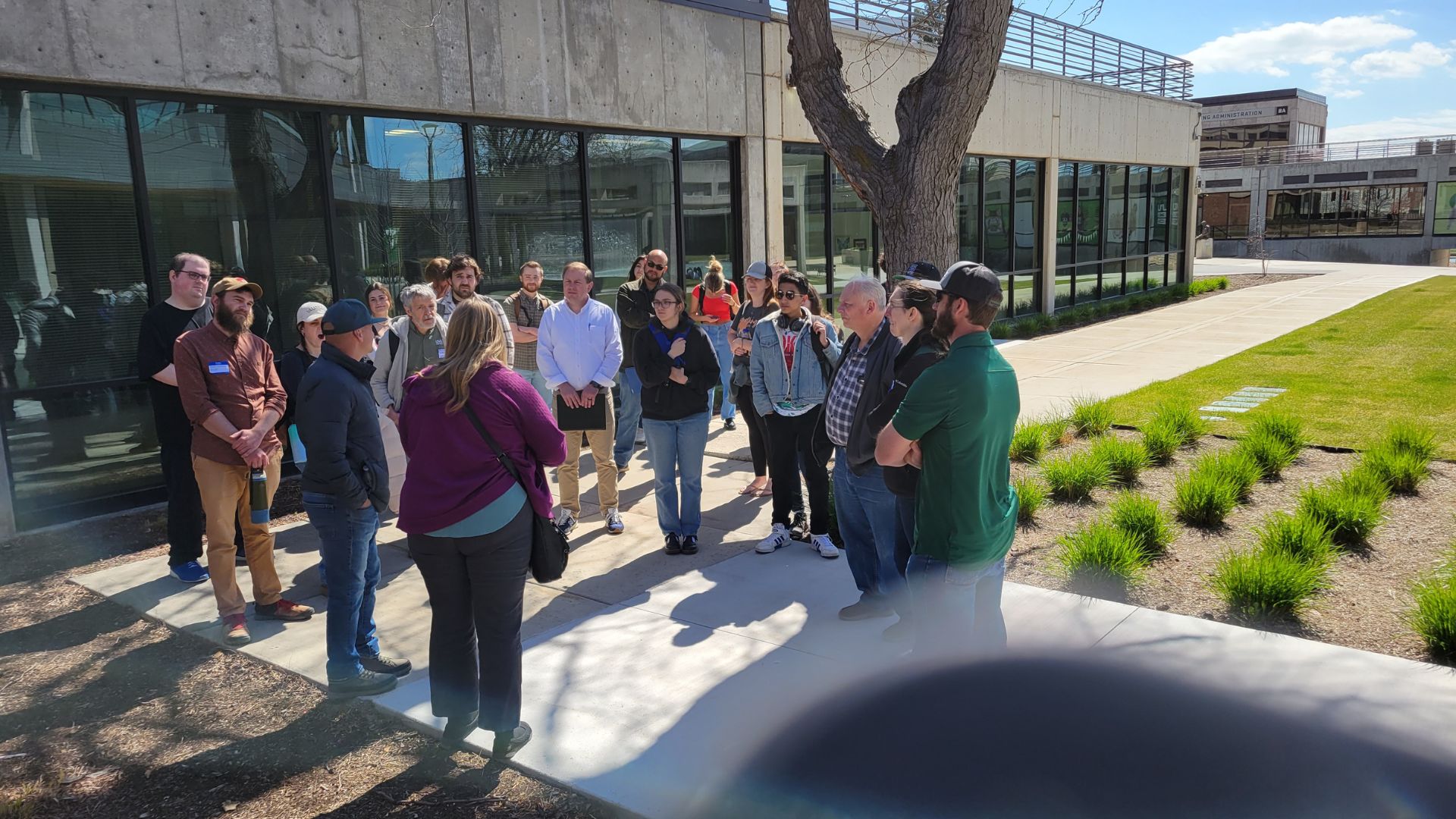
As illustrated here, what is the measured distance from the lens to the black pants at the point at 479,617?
3.77 metres

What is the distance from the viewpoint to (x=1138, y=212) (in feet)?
79.5

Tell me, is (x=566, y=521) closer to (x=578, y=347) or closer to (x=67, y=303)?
(x=578, y=347)

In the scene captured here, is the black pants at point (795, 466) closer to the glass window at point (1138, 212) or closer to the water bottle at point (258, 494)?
the water bottle at point (258, 494)

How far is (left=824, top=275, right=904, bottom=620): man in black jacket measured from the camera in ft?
14.8

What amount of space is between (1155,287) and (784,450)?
872 inches

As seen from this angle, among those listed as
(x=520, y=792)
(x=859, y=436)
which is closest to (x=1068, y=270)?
(x=859, y=436)

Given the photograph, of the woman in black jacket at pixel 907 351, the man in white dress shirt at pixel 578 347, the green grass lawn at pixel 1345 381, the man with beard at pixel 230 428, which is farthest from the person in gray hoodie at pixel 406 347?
the green grass lawn at pixel 1345 381

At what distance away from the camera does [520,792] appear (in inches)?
147

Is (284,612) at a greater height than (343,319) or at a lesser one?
lesser

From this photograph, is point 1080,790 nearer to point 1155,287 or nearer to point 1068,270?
point 1068,270

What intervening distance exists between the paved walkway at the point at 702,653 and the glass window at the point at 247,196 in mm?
2649

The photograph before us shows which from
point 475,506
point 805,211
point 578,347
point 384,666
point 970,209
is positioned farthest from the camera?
point 970,209

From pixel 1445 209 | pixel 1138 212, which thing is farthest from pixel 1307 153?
pixel 1138 212

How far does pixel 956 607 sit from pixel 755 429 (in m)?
3.78
